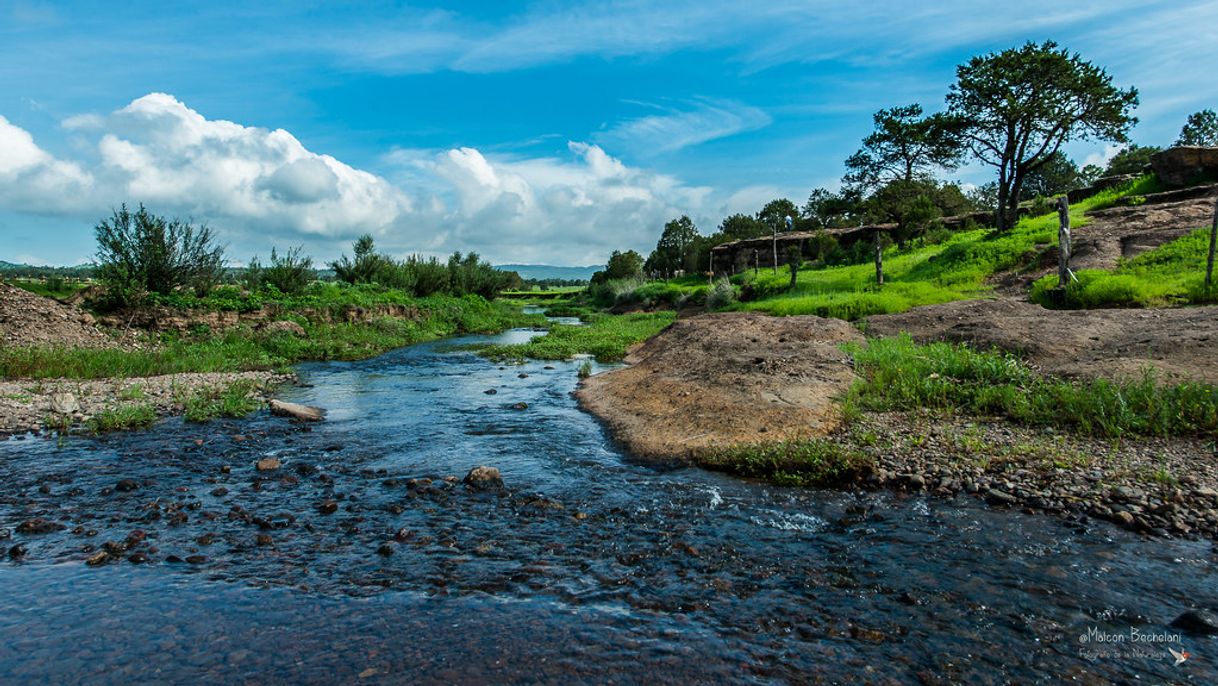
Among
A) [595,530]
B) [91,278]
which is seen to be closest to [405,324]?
[91,278]

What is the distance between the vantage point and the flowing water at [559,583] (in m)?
4.40

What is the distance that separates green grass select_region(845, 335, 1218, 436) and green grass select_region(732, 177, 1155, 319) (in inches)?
373

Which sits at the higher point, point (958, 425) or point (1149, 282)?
point (1149, 282)

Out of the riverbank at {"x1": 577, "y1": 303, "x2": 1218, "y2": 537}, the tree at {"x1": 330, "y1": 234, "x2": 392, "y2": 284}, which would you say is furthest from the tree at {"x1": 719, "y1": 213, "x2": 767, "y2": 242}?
the riverbank at {"x1": 577, "y1": 303, "x2": 1218, "y2": 537}

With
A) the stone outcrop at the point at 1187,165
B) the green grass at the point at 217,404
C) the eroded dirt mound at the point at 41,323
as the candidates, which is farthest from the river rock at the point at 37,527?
the stone outcrop at the point at 1187,165

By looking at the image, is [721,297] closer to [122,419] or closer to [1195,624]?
[122,419]

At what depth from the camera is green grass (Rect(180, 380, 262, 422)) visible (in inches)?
492

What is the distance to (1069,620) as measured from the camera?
4.78m

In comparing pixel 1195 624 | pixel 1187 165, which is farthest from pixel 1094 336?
pixel 1187 165

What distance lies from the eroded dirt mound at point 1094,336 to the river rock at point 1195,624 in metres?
6.57

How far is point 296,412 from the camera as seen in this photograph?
505 inches

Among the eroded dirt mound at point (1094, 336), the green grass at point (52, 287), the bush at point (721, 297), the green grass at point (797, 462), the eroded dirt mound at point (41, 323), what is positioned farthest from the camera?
the bush at point (721, 297)

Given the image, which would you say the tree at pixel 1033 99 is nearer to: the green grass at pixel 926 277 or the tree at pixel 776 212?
the green grass at pixel 926 277

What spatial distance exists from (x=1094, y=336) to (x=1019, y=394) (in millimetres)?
4333
